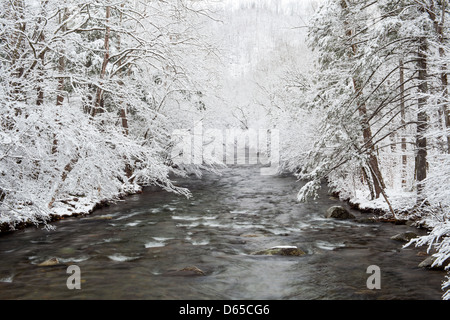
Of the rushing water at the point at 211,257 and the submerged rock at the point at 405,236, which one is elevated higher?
the submerged rock at the point at 405,236

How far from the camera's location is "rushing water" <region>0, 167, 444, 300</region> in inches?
235

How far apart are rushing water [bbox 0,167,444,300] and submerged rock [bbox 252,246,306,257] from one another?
10.2 inches

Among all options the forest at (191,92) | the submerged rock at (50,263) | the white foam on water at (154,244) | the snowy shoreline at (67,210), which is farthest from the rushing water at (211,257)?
the forest at (191,92)

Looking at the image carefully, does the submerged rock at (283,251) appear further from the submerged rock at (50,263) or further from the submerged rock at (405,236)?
the submerged rock at (50,263)

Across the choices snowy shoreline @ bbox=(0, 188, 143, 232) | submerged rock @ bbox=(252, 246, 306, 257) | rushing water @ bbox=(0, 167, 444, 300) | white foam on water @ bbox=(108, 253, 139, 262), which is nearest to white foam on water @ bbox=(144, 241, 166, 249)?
rushing water @ bbox=(0, 167, 444, 300)

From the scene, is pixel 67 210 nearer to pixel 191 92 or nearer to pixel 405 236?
pixel 191 92

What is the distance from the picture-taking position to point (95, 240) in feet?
30.0

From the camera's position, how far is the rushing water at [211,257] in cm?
598

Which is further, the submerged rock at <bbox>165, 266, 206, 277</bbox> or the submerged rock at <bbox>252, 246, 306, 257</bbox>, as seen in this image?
the submerged rock at <bbox>252, 246, 306, 257</bbox>

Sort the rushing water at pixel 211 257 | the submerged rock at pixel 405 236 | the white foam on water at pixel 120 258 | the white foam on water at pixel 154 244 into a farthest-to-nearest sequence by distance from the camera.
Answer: the submerged rock at pixel 405 236, the white foam on water at pixel 154 244, the white foam on water at pixel 120 258, the rushing water at pixel 211 257

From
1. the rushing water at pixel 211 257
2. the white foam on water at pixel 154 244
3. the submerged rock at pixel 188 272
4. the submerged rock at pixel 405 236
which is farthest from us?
the submerged rock at pixel 405 236

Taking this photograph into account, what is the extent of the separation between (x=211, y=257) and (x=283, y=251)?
1.76m

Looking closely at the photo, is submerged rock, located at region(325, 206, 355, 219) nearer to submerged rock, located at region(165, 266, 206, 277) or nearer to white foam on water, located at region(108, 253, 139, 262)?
submerged rock, located at region(165, 266, 206, 277)

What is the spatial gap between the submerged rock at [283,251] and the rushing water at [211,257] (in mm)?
259
